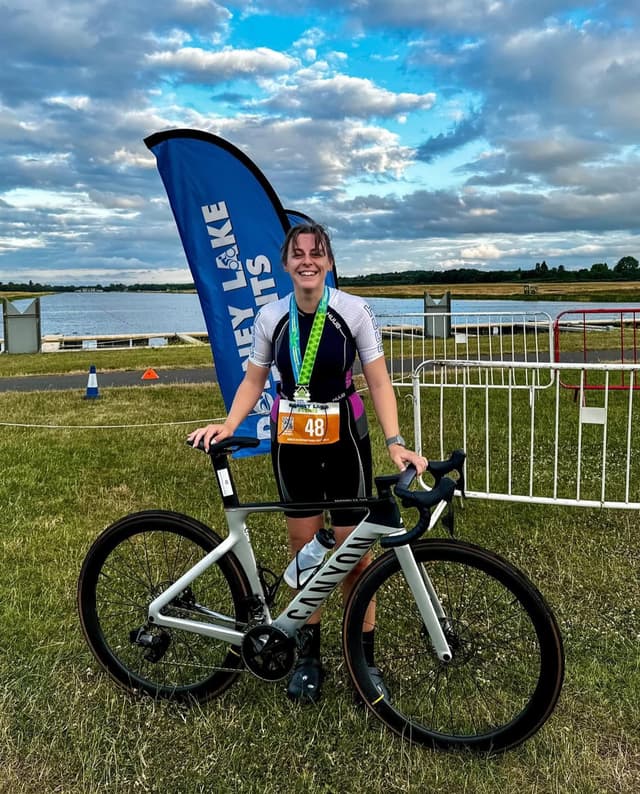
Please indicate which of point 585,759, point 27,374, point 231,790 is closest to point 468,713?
point 585,759

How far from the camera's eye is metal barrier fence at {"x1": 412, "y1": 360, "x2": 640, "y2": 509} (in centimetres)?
535

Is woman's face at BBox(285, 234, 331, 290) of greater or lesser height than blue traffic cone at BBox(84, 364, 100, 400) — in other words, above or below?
above

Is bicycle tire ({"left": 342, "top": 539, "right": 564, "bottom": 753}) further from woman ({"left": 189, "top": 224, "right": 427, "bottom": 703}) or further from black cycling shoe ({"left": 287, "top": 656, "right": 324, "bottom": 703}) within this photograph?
black cycling shoe ({"left": 287, "top": 656, "right": 324, "bottom": 703})

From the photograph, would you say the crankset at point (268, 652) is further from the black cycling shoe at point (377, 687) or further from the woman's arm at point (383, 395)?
the woman's arm at point (383, 395)

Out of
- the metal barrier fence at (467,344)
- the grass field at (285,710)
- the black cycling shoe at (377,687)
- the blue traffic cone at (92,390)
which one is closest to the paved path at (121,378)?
the metal barrier fence at (467,344)

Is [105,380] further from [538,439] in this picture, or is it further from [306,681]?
[306,681]

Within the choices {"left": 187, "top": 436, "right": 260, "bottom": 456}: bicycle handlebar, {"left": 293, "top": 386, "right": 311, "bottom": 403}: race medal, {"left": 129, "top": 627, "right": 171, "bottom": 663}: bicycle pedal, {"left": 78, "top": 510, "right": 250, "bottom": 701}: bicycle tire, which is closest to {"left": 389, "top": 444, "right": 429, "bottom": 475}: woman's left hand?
{"left": 293, "top": 386, "right": 311, "bottom": 403}: race medal

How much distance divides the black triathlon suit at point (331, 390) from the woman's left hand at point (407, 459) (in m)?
0.32

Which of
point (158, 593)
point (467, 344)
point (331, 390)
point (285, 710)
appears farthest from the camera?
point (467, 344)

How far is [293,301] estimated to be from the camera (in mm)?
2918

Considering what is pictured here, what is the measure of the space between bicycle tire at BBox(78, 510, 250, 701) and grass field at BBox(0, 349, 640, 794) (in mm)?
120

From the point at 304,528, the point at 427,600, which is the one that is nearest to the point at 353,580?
the point at 304,528

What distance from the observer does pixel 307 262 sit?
2.82m

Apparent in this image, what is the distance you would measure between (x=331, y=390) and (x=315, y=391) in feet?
0.24
